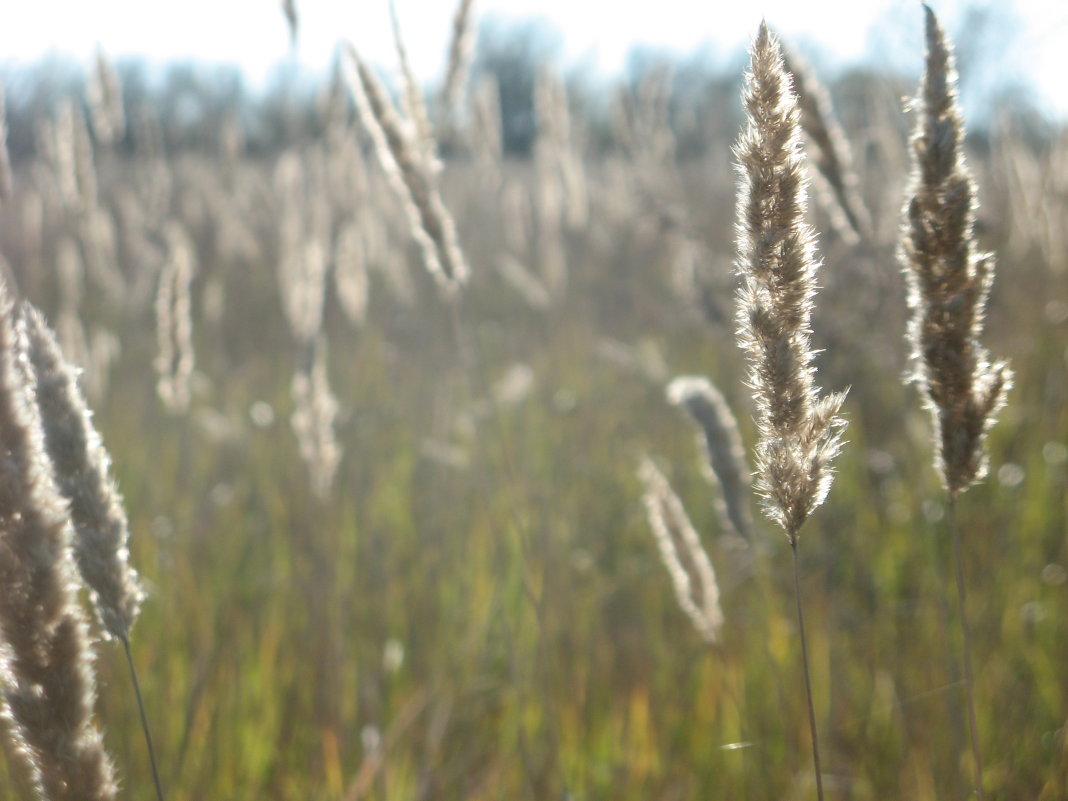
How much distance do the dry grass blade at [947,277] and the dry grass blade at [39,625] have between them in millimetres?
798

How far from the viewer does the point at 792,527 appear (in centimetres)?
77

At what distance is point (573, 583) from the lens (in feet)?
8.98

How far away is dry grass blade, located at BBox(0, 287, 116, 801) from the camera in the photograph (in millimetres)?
681

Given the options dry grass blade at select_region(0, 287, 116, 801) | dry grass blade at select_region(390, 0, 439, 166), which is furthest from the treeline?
dry grass blade at select_region(0, 287, 116, 801)

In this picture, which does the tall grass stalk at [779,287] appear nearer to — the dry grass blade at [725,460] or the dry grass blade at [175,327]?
the dry grass blade at [725,460]

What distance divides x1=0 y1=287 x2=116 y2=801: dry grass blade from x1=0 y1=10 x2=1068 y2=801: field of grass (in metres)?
0.66

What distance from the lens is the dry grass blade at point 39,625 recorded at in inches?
26.8

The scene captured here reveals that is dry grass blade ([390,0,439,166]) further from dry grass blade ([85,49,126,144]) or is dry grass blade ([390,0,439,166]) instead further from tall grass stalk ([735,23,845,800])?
dry grass blade ([85,49,126,144])

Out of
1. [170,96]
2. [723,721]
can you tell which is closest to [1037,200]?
[723,721]

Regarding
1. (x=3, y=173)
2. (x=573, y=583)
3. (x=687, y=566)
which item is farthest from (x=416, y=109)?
(x=573, y=583)

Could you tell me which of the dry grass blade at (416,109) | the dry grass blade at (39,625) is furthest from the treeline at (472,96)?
the dry grass blade at (39,625)

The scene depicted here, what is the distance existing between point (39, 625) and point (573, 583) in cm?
214

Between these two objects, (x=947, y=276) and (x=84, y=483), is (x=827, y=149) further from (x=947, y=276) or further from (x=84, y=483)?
(x=84, y=483)

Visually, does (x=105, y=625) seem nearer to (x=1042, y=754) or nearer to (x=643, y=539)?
(x=1042, y=754)
